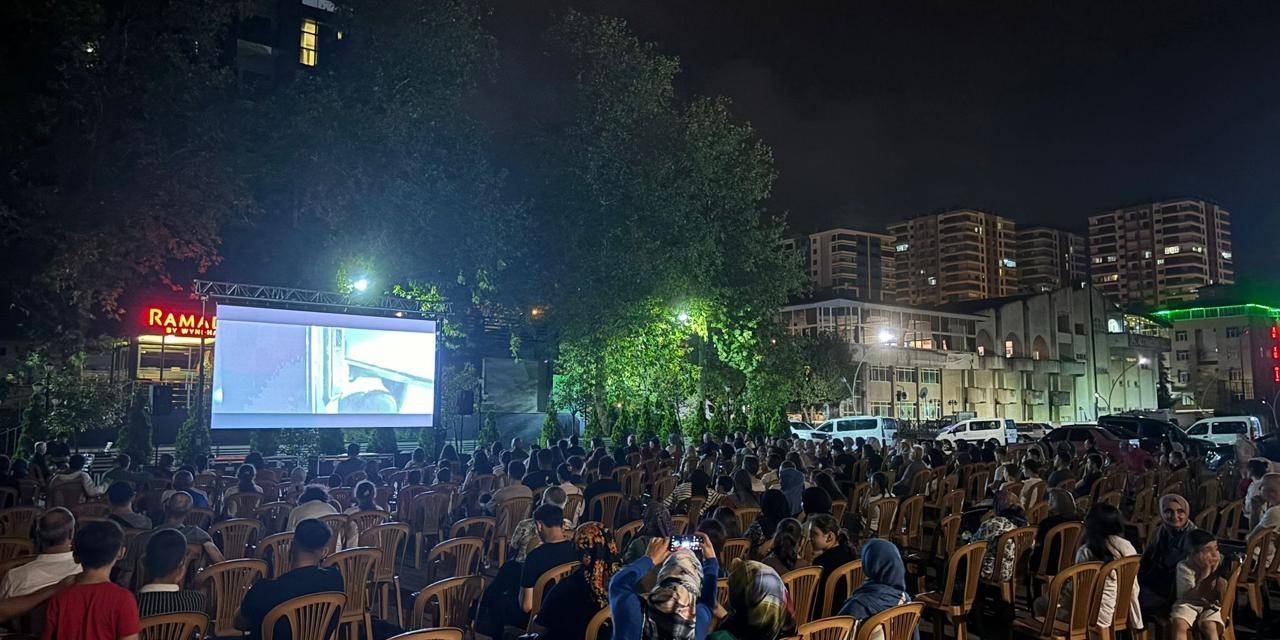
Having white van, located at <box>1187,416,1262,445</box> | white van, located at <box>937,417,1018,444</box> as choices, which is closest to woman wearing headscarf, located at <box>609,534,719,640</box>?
white van, located at <box>1187,416,1262,445</box>

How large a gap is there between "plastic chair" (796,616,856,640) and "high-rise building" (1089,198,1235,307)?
149m

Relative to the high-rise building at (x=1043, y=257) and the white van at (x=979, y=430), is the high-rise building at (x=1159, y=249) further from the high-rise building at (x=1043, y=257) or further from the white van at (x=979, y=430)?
the white van at (x=979, y=430)

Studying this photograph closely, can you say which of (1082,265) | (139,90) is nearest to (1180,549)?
(139,90)

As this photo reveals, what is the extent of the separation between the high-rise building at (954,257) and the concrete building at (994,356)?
63456 mm

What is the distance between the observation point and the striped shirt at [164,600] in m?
4.06

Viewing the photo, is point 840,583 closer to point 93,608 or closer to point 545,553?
point 545,553

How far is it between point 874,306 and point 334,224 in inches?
1764

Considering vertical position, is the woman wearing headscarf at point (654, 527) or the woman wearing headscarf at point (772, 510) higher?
the woman wearing headscarf at point (654, 527)

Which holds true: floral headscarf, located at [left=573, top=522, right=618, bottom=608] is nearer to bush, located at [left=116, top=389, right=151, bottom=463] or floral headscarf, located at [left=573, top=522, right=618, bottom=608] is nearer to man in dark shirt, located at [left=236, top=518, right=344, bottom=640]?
man in dark shirt, located at [left=236, top=518, right=344, bottom=640]

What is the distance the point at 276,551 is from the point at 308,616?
248 centimetres

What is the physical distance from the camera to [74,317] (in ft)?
46.3

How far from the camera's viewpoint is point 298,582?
436cm

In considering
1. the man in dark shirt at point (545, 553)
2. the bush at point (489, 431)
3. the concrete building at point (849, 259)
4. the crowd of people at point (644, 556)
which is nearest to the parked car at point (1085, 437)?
the crowd of people at point (644, 556)

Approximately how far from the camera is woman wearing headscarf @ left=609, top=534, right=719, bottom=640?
11.9 ft
